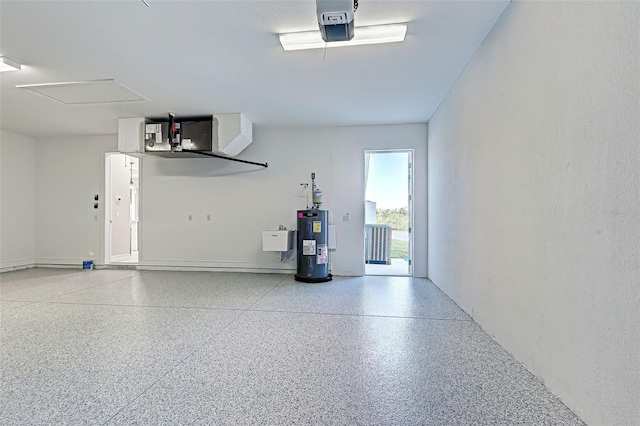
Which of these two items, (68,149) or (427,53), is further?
(68,149)

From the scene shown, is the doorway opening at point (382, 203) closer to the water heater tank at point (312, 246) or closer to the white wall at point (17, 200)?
the water heater tank at point (312, 246)

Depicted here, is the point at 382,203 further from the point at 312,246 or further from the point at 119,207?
the point at 119,207

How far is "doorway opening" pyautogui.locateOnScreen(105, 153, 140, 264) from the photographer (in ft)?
21.4

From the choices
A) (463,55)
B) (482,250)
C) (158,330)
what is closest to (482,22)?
(463,55)

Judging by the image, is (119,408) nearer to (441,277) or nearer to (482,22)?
(482,22)

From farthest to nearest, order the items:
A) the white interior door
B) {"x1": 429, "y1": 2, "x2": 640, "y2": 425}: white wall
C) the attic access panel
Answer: the white interior door → the attic access panel → {"x1": 429, "y1": 2, "x2": 640, "y2": 425}: white wall

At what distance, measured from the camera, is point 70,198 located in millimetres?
6566

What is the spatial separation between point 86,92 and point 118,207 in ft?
11.8

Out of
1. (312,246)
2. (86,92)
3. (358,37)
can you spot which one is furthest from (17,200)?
(358,37)

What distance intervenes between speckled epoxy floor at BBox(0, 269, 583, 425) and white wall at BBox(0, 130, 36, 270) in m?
3.08

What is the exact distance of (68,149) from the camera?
6574 mm

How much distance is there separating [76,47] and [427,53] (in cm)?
332

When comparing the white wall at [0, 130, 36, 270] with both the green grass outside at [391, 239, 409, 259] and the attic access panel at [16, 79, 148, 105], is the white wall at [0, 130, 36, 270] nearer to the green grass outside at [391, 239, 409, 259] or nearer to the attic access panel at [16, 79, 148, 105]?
the attic access panel at [16, 79, 148, 105]

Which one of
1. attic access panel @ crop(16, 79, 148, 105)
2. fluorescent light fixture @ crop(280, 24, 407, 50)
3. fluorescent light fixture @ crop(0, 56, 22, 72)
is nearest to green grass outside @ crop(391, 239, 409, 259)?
fluorescent light fixture @ crop(280, 24, 407, 50)
